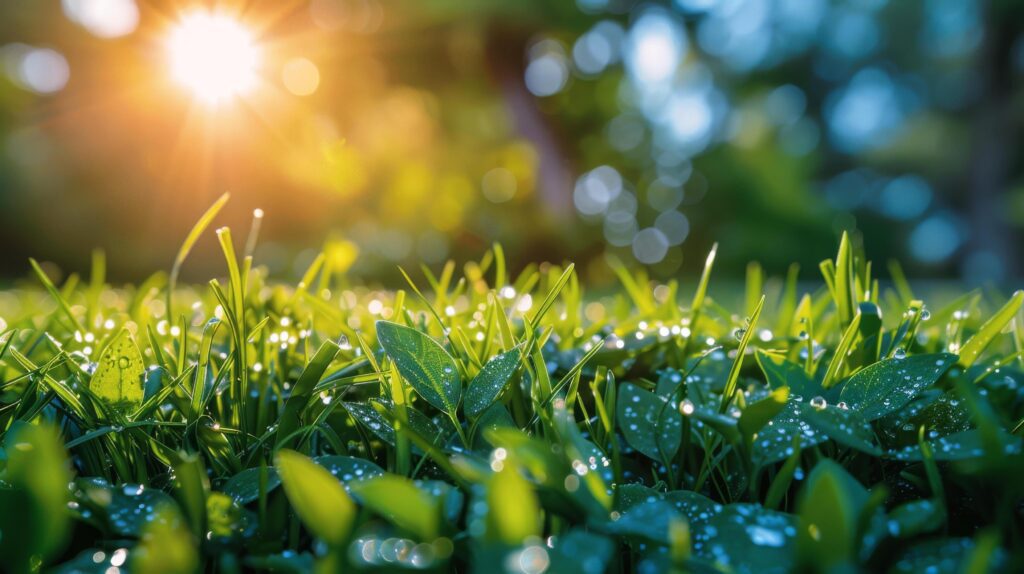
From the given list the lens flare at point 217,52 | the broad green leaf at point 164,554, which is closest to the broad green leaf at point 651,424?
the broad green leaf at point 164,554

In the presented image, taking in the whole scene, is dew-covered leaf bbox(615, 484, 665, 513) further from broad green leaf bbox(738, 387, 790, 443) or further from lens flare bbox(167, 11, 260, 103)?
lens flare bbox(167, 11, 260, 103)

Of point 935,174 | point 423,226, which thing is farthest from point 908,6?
point 423,226

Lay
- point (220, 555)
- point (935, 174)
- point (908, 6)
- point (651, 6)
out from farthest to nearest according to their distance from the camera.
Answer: point (935, 174)
point (908, 6)
point (651, 6)
point (220, 555)

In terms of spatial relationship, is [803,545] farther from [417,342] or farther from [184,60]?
[184,60]

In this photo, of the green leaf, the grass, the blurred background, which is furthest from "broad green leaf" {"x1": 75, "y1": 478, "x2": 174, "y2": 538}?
the blurred background

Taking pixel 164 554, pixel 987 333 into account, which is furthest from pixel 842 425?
pixel 164 554

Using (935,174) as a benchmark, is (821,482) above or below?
above
